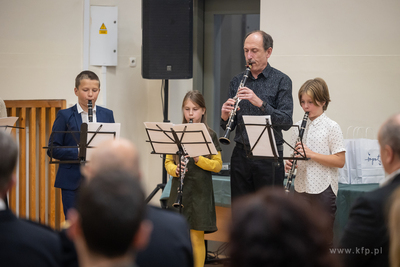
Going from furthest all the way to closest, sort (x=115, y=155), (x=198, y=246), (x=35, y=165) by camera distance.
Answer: (x=35, y=165)
(x=198, y=246)
(x=115, y=155)

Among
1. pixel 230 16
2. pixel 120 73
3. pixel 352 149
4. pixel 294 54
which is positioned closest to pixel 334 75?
pixel 294 54

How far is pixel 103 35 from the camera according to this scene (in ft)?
14.4

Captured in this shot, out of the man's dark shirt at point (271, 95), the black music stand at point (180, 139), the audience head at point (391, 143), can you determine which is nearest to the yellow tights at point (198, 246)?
the black music stand at point (180, 139)

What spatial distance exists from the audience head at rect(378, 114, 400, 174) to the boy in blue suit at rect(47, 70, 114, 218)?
78.6 inches

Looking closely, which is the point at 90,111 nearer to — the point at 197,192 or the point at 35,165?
the point at 197,192

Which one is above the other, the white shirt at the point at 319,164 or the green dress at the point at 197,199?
the white shirt at the point at 319,164

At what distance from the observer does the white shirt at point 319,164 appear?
2693 mm

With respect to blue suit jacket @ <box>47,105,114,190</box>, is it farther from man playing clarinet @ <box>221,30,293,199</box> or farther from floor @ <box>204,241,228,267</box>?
floor @ <box>204,241,228,267</box>

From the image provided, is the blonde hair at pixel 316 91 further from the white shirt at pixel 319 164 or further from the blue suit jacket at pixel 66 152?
the blue suit jacket at pixel 66 152

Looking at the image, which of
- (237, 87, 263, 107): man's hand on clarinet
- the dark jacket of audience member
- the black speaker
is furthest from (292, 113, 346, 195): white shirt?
the dark jacket of audience member

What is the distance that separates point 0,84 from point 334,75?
3282 millimetres

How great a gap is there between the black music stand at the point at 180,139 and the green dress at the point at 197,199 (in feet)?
0.55

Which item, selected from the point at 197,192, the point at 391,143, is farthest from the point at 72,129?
the point at 391,143

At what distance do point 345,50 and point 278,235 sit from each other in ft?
12.0
